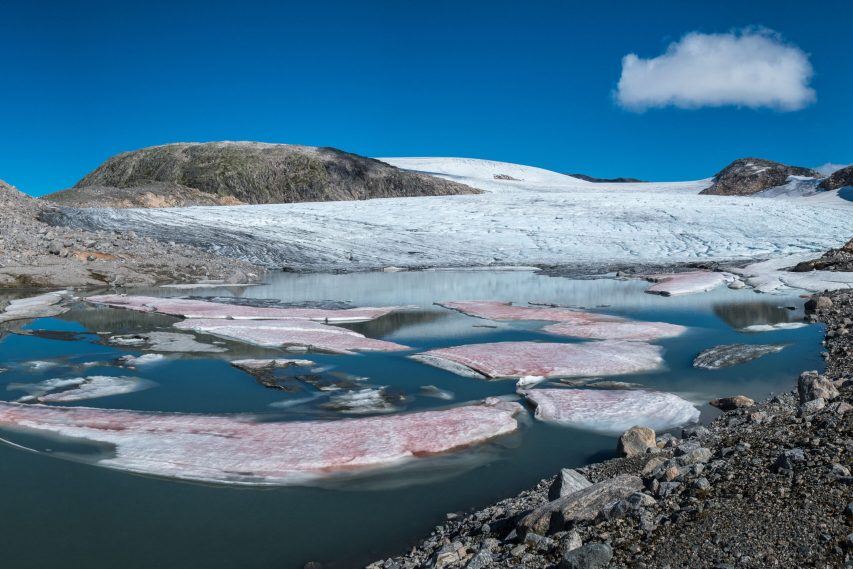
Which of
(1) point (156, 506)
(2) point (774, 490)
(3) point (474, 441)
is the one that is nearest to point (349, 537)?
(1) point (156, 506)

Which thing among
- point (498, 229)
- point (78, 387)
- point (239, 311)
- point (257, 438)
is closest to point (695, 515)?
point (257, 438)

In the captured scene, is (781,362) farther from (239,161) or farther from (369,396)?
(239,161)

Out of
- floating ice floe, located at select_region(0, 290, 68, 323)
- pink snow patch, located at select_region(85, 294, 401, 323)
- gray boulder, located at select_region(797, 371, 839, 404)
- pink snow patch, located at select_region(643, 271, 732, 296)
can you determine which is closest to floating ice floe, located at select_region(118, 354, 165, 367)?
pink snow patch, located at select_region(85, 294, 401, 323)

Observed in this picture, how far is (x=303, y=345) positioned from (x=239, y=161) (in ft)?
118

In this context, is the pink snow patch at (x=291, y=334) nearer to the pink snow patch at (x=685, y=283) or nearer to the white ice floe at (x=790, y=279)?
the pink snow patch at (x=685, y=283)

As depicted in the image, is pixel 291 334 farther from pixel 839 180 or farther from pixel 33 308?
pixel 839 180

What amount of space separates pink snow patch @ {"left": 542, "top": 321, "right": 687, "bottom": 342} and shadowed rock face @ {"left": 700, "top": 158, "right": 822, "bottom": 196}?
127 ft

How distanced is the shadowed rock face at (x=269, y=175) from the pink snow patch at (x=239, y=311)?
90.3ft

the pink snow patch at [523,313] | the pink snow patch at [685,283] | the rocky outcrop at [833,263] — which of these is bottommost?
the pink snow patch at [523,313]

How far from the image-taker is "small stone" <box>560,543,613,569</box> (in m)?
1.89

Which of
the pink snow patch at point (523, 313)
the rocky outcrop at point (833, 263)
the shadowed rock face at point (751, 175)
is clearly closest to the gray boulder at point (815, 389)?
the pink snow patch at point (523, 313)

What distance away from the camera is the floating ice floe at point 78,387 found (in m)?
4.45

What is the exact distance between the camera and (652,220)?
2161cm

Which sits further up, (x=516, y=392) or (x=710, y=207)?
(x=710, y=207)
